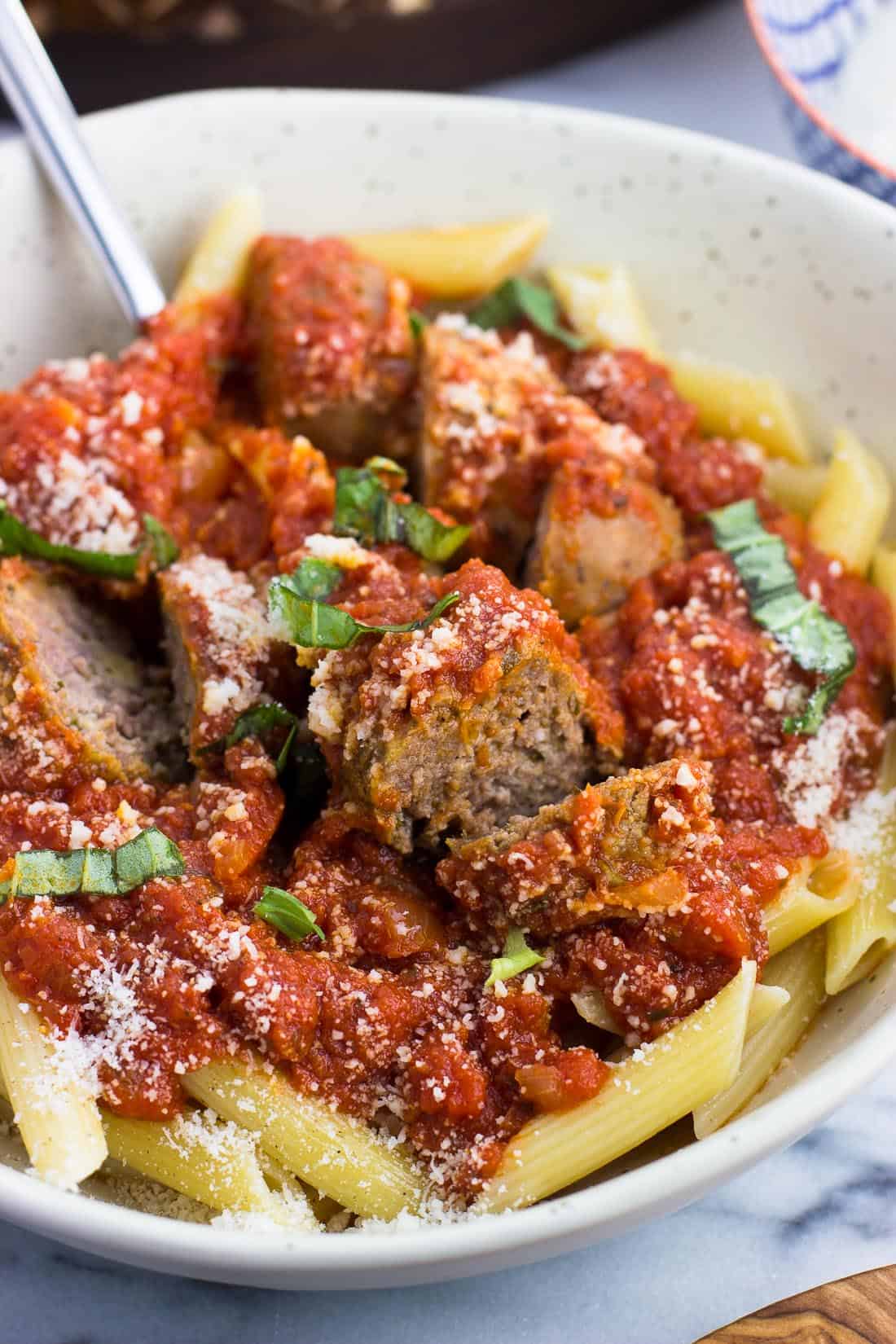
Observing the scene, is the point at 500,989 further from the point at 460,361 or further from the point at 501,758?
the point at 460,361

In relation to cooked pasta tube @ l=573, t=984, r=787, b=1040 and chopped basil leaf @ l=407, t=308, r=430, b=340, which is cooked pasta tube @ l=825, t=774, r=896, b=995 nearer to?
cooked pasta tube @ l=573, t=984, r=787, b=1040

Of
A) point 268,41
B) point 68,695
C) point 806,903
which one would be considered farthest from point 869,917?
point 268,41

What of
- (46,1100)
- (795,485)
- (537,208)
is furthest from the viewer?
(537,208)

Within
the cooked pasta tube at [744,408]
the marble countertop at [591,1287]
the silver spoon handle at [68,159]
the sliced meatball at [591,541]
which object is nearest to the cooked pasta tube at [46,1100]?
the marble countertop at [591,1287]

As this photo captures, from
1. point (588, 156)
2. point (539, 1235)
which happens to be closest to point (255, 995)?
point (539, 1235)

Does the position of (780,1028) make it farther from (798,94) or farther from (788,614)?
(798,94)

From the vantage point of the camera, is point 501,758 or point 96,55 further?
point 96,55
